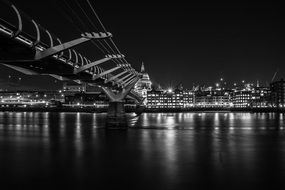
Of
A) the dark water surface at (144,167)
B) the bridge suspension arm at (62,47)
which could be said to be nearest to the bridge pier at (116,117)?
the dark water surface at (144,167)

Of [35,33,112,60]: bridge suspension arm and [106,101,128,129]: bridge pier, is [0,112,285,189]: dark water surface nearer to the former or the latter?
[35,33,112,60]: bridge suspension arm

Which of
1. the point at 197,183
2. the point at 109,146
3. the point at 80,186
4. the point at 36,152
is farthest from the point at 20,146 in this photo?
the point at 197,183

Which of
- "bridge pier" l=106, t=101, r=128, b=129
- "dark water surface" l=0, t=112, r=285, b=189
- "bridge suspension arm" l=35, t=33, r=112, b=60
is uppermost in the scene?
"bridge suspension arm" l=35, t=33, r=112, b=60

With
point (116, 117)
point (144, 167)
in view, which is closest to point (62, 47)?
point (144, 167)

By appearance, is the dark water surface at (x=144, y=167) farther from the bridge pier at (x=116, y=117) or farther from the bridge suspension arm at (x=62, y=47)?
the bridge pier at (x=116, y=117)

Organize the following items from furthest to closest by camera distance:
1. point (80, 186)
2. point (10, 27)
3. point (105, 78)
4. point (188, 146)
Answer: point (105, 78), point (188, 146), point (10, 27), point (80, 186)

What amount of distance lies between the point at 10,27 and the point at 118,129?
30.0 m

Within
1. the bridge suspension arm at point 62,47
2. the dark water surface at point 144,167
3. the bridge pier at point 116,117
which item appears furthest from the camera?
the bridge pier at point 116,117

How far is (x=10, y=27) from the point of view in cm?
1784

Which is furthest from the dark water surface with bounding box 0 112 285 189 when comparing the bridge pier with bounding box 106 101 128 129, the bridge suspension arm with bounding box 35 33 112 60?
the bridge pier with bounding box 106 101 128 129

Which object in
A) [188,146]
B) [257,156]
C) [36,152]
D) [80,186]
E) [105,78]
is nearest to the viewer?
[80,186]

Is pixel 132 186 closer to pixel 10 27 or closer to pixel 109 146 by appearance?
pixel 10 27

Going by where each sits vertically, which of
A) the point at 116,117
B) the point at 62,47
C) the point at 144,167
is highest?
the point at 62,47

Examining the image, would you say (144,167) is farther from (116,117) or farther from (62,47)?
(116,117)
